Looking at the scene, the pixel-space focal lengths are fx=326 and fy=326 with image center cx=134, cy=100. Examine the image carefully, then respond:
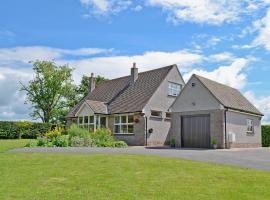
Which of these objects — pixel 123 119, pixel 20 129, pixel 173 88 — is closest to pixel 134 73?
pixel 173 88

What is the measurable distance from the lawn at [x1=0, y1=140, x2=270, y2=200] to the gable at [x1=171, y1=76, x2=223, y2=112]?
543 inches

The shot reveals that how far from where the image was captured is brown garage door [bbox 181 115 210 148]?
2630 centimetres

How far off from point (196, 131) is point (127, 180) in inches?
712

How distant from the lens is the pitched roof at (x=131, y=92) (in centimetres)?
3147

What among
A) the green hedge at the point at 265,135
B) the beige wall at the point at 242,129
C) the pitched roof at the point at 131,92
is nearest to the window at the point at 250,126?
the beige wall at the point at 242,129

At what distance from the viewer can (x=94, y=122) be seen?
32.9m

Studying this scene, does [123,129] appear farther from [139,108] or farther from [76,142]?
[76,142]

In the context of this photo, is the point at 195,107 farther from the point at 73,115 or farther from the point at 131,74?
the point at 73,115

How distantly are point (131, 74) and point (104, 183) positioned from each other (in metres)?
27.4

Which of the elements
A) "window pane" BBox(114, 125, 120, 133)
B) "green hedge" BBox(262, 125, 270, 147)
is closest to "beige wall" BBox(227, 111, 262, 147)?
"green hedge" BBox(262, 125, 270, 147)

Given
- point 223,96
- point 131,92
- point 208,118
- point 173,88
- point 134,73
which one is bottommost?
point 208,118

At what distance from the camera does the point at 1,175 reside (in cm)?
1066

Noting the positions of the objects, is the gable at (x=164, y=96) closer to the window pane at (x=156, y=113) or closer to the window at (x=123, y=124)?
the window pane at (x=156, y=113)

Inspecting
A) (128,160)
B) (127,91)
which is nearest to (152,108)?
(127,91)
